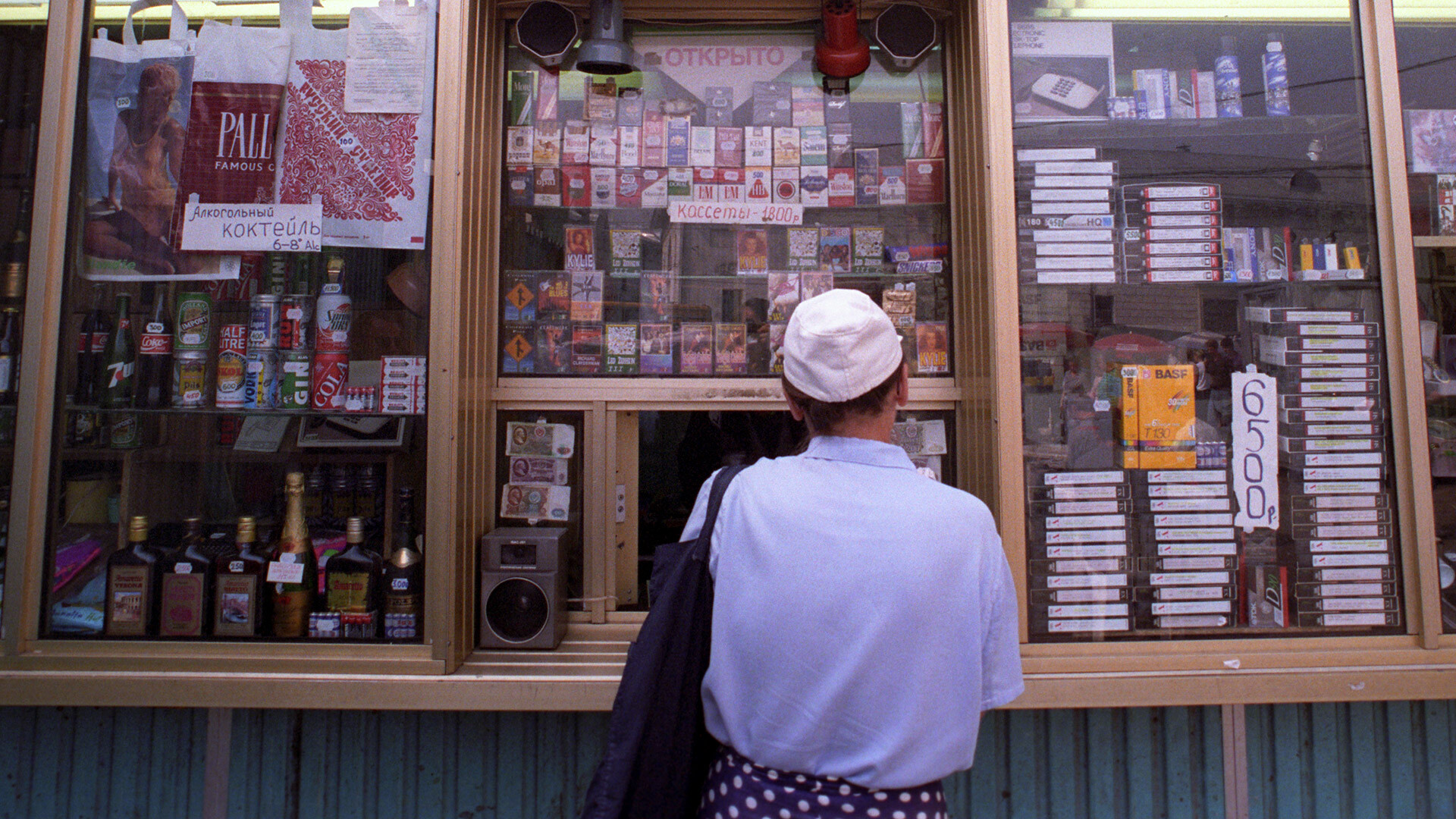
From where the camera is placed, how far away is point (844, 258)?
278cm

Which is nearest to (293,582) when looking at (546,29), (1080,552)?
(546,29)

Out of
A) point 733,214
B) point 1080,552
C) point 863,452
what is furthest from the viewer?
point 733,214

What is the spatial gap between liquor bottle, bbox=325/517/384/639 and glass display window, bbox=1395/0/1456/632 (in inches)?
127

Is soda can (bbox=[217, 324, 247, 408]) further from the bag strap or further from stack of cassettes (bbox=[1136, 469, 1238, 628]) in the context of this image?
stack of cassettes (bbox=[1136, 469, 1238, 628])

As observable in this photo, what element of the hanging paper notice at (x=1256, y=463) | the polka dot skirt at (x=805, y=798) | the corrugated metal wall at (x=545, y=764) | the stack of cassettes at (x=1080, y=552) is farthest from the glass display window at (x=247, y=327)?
the hanging paper notice at (x=1256, y=463)

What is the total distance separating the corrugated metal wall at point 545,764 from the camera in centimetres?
238

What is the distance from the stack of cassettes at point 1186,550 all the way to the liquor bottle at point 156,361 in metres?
3.10

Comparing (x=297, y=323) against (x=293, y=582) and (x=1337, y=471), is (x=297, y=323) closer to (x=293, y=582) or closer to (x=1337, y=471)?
(x=293, y=582)

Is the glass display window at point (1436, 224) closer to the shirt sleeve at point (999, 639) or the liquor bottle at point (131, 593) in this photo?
the shirt sleeve at point (999, 639)

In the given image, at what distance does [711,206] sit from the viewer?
109 inches

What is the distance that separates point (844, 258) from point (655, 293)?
67 cm

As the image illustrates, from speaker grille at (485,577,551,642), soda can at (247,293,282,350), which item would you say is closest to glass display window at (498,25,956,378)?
soda can at (247,293,282,350)

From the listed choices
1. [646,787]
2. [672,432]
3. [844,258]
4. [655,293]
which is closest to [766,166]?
[844,258]

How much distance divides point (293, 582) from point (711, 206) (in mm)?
1828
